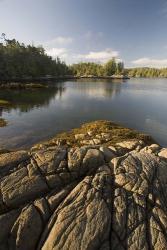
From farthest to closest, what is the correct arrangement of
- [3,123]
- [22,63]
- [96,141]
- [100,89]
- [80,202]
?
Answer: [22,63]
[100,89]
[3,123]
[96,141]
[80,202]

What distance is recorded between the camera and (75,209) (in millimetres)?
10414

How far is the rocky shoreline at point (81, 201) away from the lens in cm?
956

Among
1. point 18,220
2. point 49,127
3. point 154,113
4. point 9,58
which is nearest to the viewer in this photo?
point 18,220

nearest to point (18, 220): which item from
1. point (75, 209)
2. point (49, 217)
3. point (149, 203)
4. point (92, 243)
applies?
point (49, 217)

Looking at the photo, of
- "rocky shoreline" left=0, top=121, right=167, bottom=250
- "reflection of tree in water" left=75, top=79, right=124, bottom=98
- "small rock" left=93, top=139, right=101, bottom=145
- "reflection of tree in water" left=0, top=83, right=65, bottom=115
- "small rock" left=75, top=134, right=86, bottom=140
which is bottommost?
"reflection of tree in water" left=75, top=79, right=124, bottom=98

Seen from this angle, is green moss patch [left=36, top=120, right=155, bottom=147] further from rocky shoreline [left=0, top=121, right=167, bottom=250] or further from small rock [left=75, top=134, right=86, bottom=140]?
rocky shoreline [left=0, top=121, right=167, bottom=250]

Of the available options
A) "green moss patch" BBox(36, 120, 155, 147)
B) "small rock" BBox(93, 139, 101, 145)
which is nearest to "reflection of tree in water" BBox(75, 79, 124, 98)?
"green moss patch" BBox(36, 120, 155, 147)

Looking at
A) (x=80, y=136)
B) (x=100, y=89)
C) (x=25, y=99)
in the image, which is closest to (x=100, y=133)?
(x=80, y=136)

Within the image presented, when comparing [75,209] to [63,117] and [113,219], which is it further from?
[63,117]

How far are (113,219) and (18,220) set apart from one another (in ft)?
15.6

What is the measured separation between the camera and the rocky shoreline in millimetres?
9562

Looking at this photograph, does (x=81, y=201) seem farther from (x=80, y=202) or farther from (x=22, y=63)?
(x=22, y=63)

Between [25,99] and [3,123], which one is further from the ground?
[3,123]

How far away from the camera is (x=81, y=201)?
10781 millimetres
